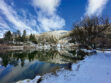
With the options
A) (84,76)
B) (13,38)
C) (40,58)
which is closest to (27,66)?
(40,58)

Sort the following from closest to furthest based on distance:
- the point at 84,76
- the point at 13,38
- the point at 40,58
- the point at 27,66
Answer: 1. the point at 84,76
2. the point at 27,66
3. the point at 40,58
4. the point at 13,38

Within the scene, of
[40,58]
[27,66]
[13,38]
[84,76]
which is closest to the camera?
[84,76]

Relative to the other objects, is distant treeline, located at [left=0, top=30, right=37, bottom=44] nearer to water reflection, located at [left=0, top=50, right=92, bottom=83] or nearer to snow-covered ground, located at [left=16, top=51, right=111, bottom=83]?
water reflection, located at [left=0, top=50, right=92, bottom=83]

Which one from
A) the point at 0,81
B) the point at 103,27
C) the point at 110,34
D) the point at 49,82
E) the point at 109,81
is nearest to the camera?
the point at 109,81

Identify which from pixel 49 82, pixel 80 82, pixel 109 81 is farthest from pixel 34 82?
pixel 109 81

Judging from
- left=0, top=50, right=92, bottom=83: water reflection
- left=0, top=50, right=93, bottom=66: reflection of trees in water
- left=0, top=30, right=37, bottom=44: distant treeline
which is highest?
left=0, top=30, right=37, bottom=44: distant treeline

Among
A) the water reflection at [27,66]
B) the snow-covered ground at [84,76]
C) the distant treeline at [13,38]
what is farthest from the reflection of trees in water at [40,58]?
the distant treeline at [13,38]

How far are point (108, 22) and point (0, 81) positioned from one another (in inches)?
1154

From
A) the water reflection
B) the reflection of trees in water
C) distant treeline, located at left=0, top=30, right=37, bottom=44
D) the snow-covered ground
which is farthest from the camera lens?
distant treeline, located at left=0, top=30, right=37, bottom=44

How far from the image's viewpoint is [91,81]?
457 cm

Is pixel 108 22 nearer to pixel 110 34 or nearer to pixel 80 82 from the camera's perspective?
pixel 110 34

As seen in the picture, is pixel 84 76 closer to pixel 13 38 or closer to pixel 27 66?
pixel 27 66

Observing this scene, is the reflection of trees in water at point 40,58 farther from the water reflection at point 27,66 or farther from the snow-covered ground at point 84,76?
the snow-covered ground at point 84,76

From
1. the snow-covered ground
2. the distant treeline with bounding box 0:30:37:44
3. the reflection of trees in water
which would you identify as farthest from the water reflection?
the distant treeline with bounding box 0:30:37:44
